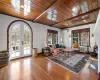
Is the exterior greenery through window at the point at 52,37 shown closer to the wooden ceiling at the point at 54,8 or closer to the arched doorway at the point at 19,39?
the arched doorway at the point at 19,39

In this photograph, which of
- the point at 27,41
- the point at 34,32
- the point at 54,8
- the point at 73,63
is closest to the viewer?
the point at 54,8

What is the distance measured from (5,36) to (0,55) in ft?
4.02

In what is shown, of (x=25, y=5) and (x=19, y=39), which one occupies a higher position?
(x=25, y=5)

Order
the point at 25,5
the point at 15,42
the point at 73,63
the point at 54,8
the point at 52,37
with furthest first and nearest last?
the point at 52,37
the point at 15,42
the point at 73,63
the point at 54,8
the point at 25,5

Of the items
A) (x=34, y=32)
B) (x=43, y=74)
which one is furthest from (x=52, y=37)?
Result: (x=43, y=74)

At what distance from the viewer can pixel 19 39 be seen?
15.3 feet

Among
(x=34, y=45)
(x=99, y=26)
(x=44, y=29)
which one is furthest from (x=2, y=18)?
(x=99, y=26)

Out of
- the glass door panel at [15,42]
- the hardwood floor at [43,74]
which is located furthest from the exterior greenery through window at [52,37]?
the hardwood floor at [43,74]

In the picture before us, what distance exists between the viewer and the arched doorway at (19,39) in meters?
4.29

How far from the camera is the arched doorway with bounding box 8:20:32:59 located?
169 inches

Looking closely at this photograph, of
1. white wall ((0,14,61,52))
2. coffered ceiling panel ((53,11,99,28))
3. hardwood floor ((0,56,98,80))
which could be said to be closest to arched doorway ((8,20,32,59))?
white wall ((0,14,61,52))

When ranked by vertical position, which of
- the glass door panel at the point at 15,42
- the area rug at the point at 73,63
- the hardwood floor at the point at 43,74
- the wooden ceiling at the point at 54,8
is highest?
the wooden ceiling at the point at 54,8

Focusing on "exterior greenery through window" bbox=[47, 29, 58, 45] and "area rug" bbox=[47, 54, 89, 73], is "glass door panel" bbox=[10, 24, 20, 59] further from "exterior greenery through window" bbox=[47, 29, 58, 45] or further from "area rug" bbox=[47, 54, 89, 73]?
"exterior greenery through window" bbox=[47, 29, 58, 45]

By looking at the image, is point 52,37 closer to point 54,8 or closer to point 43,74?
point 54,8
